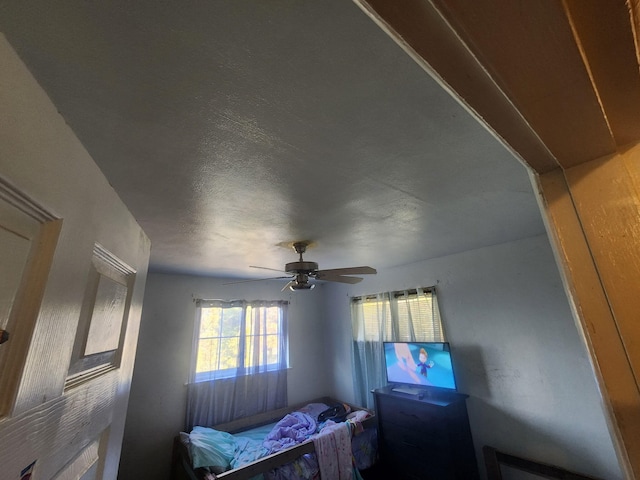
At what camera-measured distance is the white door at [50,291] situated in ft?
1.22

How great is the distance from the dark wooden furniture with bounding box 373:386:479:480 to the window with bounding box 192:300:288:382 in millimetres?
1650

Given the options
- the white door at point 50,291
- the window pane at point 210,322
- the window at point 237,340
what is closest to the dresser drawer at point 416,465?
the window at point 237,340

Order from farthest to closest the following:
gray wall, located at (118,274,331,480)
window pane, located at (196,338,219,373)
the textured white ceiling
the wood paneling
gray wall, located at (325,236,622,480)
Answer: window pane, located at (196,338,219,373), gray wall, located at (118,274,331,480), gray wall, located at (325,236,622,480), the textured white ceiling, the wood paneling

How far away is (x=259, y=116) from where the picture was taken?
92 cm

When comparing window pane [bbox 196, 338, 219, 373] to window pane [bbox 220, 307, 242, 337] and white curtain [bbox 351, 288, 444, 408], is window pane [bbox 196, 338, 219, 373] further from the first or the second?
white curtain [bbox 351, 288, 444, 408]

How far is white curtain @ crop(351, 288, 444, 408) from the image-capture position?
3041mm

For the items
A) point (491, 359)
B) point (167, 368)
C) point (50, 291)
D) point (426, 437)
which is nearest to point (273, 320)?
point (167, 368)

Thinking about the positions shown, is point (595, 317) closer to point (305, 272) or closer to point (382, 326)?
point (305, 272)

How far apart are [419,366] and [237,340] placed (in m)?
2.31

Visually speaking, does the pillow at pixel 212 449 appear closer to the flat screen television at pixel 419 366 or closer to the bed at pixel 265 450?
the bed at pixel 265 450

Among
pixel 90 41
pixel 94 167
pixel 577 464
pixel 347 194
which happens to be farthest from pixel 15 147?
pixel 577 464

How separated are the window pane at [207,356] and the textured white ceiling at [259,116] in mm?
2111

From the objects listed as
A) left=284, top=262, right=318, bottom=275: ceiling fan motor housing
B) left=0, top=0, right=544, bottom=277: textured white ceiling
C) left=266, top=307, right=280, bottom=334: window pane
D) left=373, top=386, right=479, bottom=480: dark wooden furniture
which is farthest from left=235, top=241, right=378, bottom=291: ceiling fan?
left=266, top=307, right=280, bottom=334: window pane

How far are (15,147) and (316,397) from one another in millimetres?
4406
